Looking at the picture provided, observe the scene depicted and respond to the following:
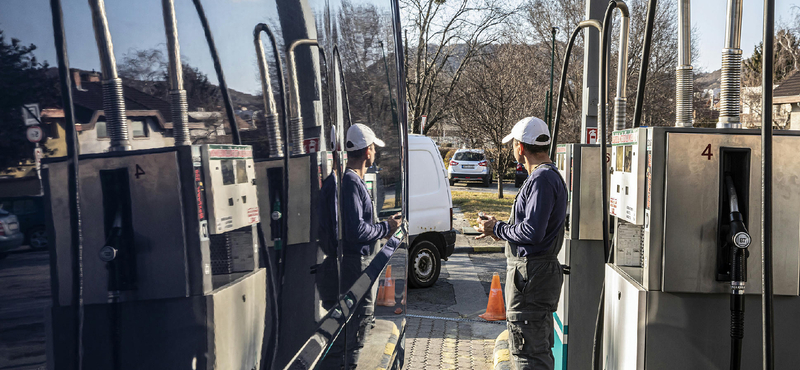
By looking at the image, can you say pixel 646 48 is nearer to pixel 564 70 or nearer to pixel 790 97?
pixel 564 70

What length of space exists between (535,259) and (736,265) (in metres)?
1.48

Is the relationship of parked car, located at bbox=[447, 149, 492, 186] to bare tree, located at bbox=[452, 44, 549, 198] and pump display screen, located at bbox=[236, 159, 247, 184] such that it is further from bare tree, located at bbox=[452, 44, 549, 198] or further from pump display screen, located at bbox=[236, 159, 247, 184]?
pump display screen, located at bbox=[236, 159, 247, 184]

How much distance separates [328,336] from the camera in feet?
6.15

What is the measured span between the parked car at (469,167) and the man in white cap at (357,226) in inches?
1131

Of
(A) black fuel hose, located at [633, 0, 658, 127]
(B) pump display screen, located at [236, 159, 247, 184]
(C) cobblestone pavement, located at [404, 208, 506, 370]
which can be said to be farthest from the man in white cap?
(C) cobblestone pavement, located at [404, 208, 506, 370]

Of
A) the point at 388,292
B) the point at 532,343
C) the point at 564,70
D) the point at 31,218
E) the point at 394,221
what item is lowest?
the point at 532,343

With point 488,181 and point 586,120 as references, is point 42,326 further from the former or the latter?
point 488,181

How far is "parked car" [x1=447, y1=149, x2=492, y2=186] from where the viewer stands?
3114cm

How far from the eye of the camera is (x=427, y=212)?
8719 millimetres

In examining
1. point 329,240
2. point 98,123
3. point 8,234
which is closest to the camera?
point 8,234

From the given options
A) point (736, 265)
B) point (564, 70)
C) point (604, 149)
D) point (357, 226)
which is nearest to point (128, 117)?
point (357, 226)

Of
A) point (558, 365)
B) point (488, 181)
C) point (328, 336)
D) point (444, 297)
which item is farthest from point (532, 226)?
point (488, 181)

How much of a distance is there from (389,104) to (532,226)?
1462mm

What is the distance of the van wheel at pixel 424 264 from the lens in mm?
8859
